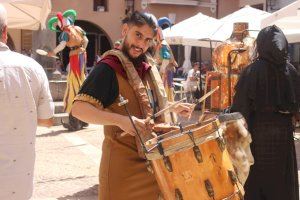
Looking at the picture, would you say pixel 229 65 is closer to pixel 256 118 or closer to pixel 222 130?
pixel 256 118

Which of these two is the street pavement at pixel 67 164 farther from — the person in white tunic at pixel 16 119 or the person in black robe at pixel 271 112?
the person in white tunic at pixel 16 119

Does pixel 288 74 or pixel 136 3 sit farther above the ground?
pixel 136 3

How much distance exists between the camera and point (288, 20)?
9.77 meters

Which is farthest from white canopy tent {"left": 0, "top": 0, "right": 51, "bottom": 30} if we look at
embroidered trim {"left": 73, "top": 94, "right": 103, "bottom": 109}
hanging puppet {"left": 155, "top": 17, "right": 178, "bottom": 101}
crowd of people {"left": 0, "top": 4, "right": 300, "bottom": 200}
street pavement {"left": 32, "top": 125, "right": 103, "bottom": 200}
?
embroidered trim {"left": 73, "top": 94, "right": 103, "bottom": 109}

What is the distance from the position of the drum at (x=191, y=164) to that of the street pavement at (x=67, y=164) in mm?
3088

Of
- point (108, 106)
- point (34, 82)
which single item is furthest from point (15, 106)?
point (108, 106)

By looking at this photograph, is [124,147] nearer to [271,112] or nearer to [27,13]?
[271,112]

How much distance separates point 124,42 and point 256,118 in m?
1.62

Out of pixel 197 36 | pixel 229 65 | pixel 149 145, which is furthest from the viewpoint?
pixel 197 36

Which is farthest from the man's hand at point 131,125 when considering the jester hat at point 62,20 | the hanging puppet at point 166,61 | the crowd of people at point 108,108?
the jester hat at point 62,20

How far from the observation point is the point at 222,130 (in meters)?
2.66

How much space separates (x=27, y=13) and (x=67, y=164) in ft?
6.37

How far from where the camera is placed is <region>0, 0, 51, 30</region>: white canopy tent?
6.41 m

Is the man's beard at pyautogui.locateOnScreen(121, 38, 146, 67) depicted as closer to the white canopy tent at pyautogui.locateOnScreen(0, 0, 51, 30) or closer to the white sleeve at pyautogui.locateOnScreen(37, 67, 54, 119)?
the white sleeve at pyautogui.locateOnScreen(37, 67, 54, 119)
